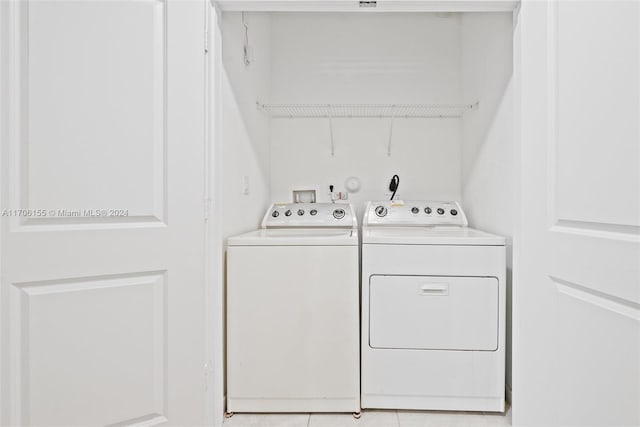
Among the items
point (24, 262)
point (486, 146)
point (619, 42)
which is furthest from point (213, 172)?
point (486, 146)

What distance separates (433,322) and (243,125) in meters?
1.35

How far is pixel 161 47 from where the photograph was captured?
1.39 m

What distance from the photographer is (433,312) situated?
5.68 ft

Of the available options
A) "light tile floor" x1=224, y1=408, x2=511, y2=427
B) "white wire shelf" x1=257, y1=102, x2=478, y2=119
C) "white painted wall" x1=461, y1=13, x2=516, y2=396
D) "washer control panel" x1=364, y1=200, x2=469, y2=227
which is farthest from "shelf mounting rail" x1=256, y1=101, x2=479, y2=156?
"light tile floor" x1=224, y1=408, x2=511, y2=427

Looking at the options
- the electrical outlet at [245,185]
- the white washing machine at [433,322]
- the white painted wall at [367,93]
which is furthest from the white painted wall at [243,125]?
the white washing machine at [433,322]

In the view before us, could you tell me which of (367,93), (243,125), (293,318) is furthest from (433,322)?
(367,93)

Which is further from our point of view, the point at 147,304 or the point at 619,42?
the point at 147,304

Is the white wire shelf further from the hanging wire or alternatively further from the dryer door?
the dryer door

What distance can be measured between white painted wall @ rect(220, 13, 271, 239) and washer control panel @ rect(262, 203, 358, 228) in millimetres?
100

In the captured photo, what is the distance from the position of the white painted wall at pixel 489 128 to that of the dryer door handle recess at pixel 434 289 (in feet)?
1.19

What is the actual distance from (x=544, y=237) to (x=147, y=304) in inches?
54.5

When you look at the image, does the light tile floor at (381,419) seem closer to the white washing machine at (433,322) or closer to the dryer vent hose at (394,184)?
the white washing machine at (433,322)

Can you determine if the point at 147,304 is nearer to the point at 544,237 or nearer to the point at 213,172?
the point at 213,172

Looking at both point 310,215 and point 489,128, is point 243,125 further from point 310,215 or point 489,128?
point 489,128
